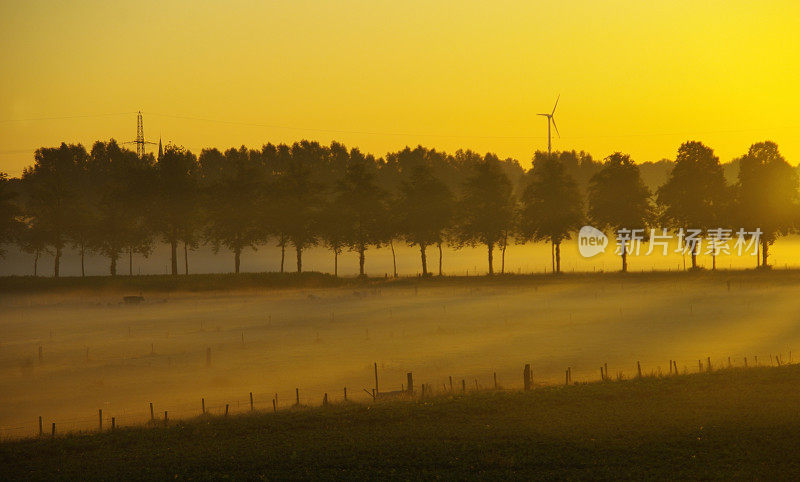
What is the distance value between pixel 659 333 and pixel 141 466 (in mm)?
40532

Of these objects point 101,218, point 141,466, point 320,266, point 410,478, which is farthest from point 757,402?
point 320,266

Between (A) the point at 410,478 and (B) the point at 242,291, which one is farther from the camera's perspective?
(B) the point at 242,291

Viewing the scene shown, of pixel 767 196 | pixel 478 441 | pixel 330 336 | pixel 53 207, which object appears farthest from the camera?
pixel 53 207

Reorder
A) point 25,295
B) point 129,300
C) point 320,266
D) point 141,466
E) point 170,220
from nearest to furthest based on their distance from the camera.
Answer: point 141,466 < point 129,300 < point 25,295 < point 170,220 < point 320,266

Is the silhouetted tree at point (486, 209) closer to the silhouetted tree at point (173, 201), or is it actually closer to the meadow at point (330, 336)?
the meadow at point (330, 336)

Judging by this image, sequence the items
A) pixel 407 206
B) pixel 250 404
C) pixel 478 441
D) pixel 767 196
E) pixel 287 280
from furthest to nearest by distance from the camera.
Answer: pixel 407 206 → pixel 767 196 → pixel 287 280 → pixel 250 404 → pixel 478 441

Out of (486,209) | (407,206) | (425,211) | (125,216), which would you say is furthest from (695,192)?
(125,216)

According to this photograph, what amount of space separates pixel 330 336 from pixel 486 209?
52262 millimetres

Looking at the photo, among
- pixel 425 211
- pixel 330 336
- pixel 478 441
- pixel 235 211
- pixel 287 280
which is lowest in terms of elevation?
pixel 478 441

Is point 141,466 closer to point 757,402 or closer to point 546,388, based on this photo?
point 546,388

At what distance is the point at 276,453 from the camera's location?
28.9 meters

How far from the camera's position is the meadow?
41625mm

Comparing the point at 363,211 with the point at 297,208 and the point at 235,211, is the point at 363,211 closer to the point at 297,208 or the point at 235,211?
the point at 297,208

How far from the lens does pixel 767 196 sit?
10306 cm
